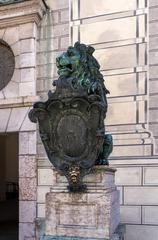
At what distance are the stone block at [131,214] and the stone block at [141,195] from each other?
Answer: 4.1 inches

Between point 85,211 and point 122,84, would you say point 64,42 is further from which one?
point 85,211

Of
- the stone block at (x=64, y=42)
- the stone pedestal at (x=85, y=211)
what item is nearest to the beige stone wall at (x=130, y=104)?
the stone block at (x=64, y=42)

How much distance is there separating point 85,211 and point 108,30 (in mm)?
4567

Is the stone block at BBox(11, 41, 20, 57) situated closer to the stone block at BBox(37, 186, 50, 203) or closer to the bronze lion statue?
the stone block at BBox(37, 186, 50, 203)

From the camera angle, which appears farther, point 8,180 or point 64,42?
point 8,180

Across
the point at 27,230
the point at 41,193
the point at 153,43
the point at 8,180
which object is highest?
the point at 153,43

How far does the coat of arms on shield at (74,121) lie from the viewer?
620 cm

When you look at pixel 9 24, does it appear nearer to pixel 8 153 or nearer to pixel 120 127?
pixel 120 127

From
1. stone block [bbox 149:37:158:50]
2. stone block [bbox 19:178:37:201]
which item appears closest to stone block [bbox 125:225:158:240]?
stone block [bbox 19:178:37:201]

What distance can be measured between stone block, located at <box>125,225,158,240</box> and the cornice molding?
502 cm

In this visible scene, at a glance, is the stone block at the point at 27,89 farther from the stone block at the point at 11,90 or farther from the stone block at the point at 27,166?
the stone block at the point at 27,166

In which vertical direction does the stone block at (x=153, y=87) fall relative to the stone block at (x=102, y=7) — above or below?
below

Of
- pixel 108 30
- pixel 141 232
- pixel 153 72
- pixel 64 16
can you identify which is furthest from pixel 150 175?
pixel 64 16

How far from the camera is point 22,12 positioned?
9914 mm
